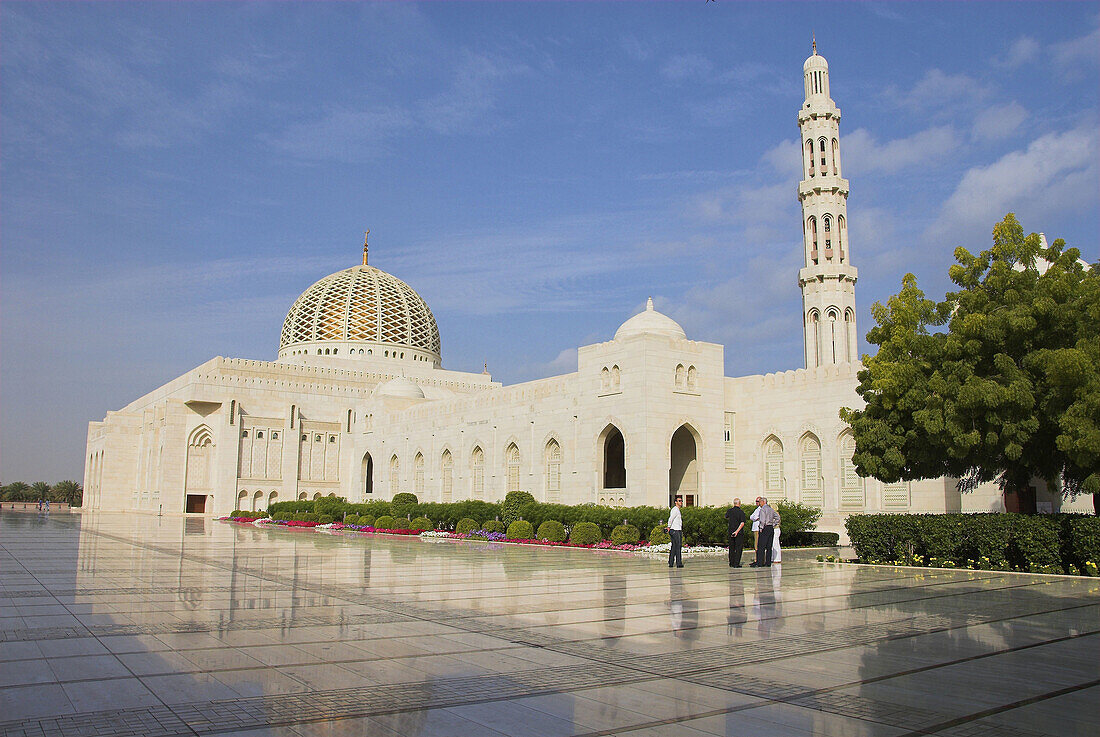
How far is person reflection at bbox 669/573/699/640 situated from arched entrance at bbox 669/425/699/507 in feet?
53.1

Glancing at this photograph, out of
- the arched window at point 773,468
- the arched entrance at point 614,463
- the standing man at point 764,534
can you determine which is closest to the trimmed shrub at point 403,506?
the arched entrance at point 614,463

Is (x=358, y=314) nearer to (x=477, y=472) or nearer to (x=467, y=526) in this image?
(x=477, y=472)

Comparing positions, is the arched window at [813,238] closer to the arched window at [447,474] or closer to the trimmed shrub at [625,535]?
the trimmed shrub at [625,535]

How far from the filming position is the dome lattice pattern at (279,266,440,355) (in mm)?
51062

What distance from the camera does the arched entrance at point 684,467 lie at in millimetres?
27609

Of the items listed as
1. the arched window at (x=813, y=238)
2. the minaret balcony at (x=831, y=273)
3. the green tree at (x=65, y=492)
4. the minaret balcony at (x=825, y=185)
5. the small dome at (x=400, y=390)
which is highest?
the minaret balcony at (x=825, y=185)

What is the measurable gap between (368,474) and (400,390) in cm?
587

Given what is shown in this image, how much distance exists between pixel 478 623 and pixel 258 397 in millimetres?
38625

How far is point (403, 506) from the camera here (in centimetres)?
3020

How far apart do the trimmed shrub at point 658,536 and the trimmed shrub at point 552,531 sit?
8.76 ft

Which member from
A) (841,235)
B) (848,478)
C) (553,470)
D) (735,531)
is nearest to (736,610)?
(735,531)

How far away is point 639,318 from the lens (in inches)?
1101

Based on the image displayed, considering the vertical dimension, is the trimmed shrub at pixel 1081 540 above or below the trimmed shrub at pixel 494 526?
above

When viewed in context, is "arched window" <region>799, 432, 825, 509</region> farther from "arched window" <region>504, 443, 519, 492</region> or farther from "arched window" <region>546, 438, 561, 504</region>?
"arched window" <region>504, 443, 519, 492</region>
